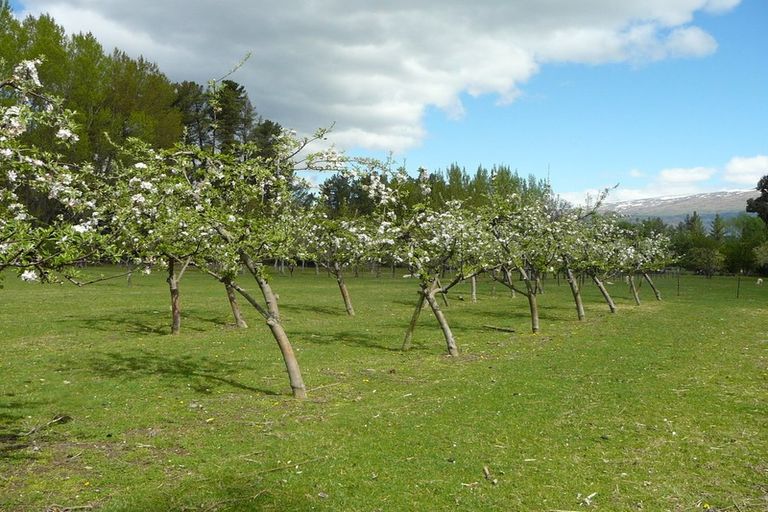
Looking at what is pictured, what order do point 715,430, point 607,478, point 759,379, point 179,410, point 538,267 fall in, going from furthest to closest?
point 538,267 < point 759,379 < point 179,410 < point 715,430 < point 607,478

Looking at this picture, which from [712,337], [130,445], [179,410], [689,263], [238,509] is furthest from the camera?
[689,263]

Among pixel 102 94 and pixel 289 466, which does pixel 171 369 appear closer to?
pixel 289 466

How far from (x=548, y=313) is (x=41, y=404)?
88.4 feet

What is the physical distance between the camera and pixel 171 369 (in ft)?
53.6

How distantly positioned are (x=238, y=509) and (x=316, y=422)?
13.2 ft

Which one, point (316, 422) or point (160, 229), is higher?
point (160, 229)

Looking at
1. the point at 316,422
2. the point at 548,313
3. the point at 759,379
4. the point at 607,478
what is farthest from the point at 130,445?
the point at 548,313

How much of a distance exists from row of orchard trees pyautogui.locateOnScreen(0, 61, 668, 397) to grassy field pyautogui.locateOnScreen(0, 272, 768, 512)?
2.35 metres

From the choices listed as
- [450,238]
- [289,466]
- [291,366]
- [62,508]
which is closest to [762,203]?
[450,238]

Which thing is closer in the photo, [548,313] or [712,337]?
[712,337]

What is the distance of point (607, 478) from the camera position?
8.63 m

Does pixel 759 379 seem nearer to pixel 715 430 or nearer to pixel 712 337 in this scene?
pixel 715 430

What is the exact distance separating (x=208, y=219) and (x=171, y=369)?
238 inches

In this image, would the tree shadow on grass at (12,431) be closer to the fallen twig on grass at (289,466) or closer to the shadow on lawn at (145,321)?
the fallen twig on grass at (289,466)
